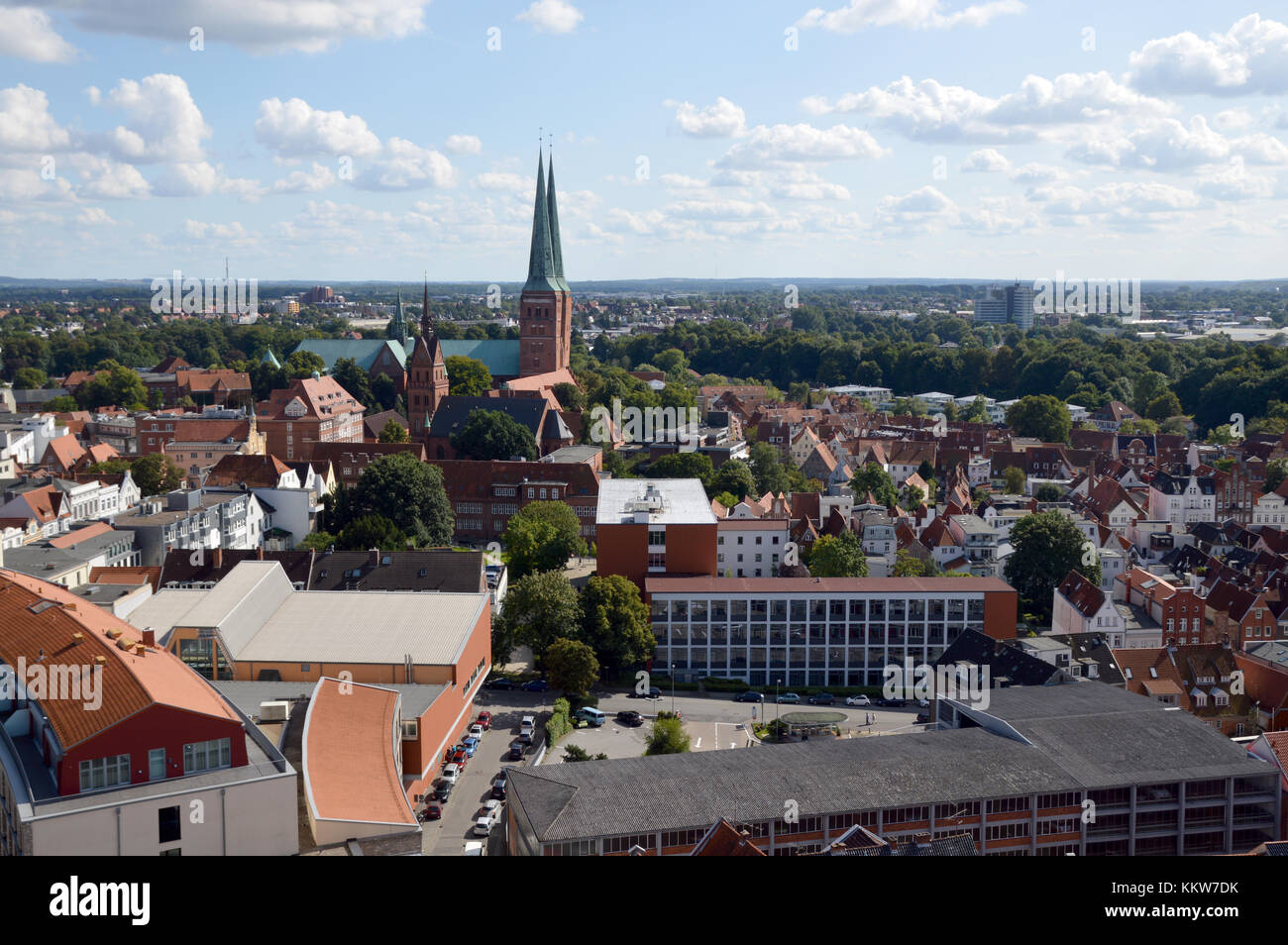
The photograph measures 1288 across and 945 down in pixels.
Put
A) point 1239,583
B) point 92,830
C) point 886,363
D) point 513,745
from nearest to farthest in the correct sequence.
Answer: point 92,830, point 513,745, point 1239,583, point 886,363

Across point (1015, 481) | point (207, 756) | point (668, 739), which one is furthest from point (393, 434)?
point (207, 756)

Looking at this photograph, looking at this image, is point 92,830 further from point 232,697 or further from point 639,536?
point 639,536

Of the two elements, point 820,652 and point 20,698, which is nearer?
point 20,698

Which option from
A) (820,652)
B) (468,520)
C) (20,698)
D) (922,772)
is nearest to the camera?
(20,698)

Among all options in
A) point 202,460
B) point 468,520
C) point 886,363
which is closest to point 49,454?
point 202,460

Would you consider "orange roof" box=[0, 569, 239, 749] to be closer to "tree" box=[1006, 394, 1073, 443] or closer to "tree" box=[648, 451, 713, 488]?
"tree" box=[648, 451, 713, 488]

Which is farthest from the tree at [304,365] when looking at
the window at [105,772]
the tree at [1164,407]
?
the window at [105,772]
